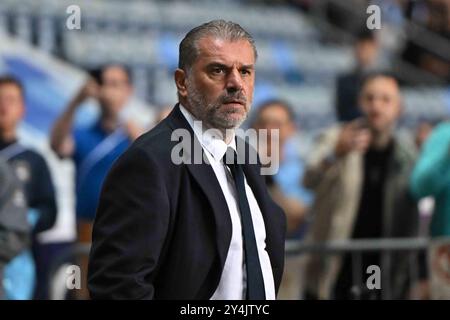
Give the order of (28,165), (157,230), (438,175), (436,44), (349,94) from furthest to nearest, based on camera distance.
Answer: (436,44)
(349,94)
(28,165)
(438,175)
(157,230)

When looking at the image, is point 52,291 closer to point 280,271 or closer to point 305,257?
point 305,257

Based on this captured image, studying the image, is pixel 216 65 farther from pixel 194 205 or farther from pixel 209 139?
pixel 194 205

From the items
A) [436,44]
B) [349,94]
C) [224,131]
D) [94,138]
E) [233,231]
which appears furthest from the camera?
Result: [436,44]

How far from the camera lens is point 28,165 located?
24.8 ft

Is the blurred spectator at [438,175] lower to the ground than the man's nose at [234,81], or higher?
lower

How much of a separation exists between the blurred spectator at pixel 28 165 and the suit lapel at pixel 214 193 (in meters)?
4.14

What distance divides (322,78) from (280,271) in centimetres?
863

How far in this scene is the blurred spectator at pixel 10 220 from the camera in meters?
5.19

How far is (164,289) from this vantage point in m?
3.40

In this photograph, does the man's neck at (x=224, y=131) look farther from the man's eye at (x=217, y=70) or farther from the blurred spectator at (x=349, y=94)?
the blurred spectator at (x=349, y=94)

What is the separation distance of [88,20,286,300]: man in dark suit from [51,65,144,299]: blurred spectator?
398 cm

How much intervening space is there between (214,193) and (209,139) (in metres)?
0.19

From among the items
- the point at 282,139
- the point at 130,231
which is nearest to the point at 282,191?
the point at 282,139
